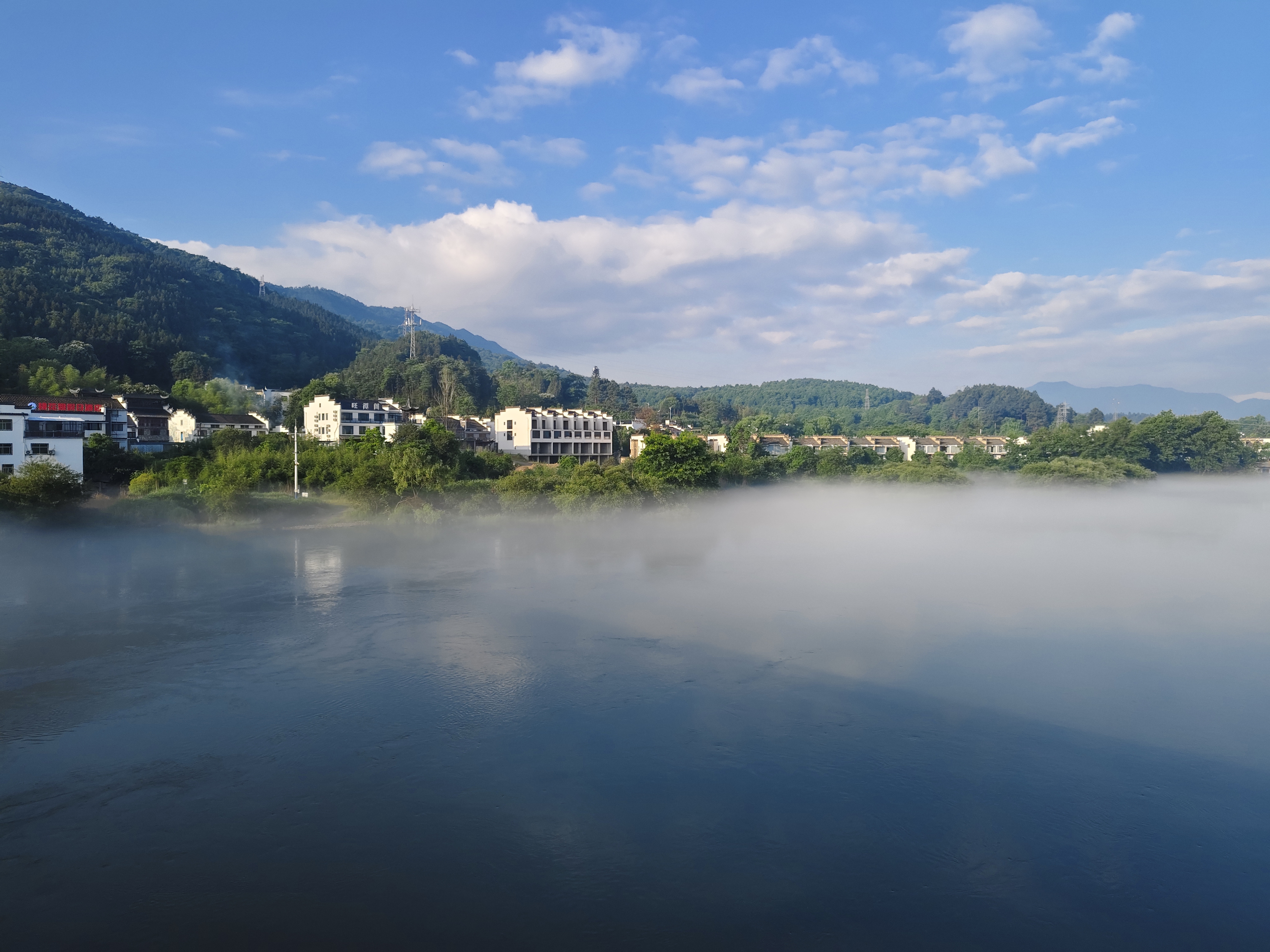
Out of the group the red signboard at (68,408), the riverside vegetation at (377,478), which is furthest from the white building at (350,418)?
the red signboard at (68,408)

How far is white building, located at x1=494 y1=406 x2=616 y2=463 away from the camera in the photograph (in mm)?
36250

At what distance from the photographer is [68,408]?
68.3 feet

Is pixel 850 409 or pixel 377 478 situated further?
pixel 850 409

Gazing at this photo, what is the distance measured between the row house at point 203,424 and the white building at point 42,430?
854cm

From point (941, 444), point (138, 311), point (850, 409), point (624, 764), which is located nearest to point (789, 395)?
point (850, 409)

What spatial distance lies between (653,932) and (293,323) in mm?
87106

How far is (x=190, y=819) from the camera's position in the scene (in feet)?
21.8

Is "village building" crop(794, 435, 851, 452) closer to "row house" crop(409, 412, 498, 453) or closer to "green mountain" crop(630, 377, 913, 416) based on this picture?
"row house" crop(409, 412, 498, 453)

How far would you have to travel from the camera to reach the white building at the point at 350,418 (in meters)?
33.8

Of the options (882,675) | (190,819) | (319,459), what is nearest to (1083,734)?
(882,675)

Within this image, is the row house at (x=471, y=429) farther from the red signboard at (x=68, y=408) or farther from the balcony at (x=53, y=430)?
the balcony at (x=53, y=430)

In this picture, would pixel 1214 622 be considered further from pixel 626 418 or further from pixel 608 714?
pixel 626 418

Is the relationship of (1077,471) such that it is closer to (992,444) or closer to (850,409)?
(992,444)

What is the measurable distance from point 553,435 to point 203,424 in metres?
15.3
